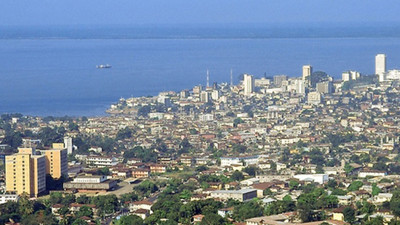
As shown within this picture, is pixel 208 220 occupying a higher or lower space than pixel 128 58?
lower

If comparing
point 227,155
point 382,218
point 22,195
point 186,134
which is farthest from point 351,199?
point 186,134

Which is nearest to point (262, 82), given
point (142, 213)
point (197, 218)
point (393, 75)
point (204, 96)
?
point (393, 75)

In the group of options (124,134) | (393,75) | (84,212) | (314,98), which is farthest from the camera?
(393,75)

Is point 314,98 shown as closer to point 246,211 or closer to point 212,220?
point 246,211

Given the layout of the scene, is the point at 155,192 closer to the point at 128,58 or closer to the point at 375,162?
the point at 375,162

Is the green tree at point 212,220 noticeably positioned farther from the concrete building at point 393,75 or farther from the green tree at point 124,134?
the concrete building at point 393,75

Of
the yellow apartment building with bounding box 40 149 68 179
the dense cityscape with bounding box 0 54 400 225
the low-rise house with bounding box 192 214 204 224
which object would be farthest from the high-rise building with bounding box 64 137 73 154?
the low-rise house with bounding box 192 214 204 224
